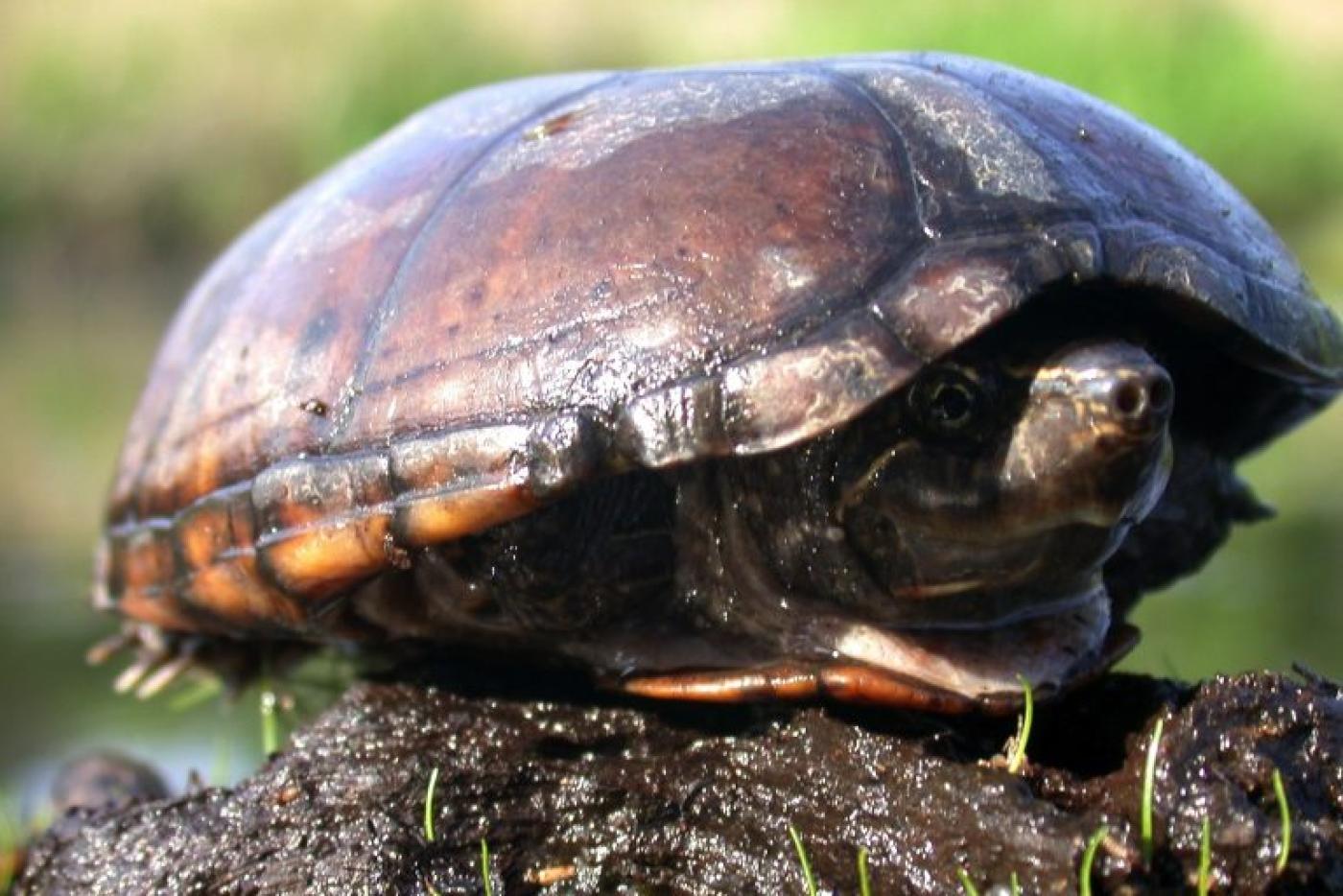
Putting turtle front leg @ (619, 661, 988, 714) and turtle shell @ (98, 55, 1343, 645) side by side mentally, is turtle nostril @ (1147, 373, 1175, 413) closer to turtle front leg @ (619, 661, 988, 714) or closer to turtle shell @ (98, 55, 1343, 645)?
turtle shell @ (98, 55, 1343, 645)

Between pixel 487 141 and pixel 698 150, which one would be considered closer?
pixel 698 150

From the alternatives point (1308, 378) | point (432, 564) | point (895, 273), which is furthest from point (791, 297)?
point (1308, 378)

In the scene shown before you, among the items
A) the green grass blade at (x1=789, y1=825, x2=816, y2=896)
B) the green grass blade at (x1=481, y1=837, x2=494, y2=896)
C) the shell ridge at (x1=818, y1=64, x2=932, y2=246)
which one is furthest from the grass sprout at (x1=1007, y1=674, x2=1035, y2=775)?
the green grass blade at (x1=481, y1=837, x2=494, y2=896)

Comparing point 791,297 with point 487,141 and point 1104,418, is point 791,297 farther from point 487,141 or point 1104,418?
point 487,141

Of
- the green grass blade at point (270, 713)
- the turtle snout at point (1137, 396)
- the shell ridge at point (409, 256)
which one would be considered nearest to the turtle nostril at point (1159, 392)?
the turtle snout at point (1137, 396)

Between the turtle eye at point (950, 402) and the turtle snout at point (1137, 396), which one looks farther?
the turtle eye at point (950, 402)

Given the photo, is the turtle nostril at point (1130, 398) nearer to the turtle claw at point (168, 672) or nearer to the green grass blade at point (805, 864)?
the green grass blade at point (805, 864)

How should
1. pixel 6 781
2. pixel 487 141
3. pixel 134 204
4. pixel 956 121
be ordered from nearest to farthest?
pixel 956 121
pixel 487 141
pixel 6 781
pixel 134 204
